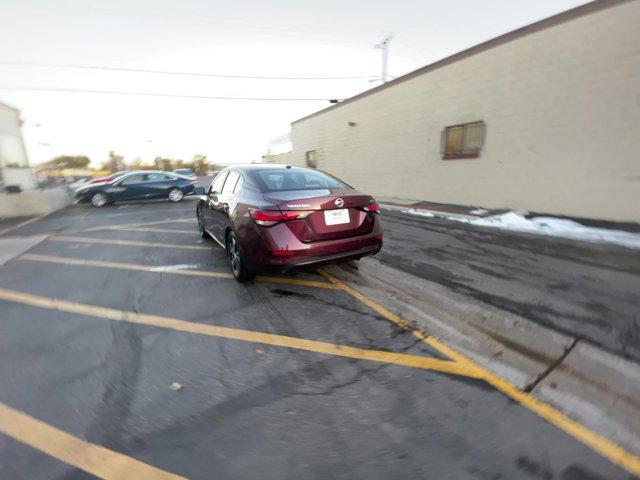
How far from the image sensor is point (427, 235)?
705 cm

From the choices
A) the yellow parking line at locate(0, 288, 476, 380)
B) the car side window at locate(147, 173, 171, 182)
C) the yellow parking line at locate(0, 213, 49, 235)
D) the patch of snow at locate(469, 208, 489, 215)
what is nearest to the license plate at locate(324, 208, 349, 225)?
the yellow parking line at locate(0, 288, 476, 380)

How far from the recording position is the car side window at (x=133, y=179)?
45.9 feet

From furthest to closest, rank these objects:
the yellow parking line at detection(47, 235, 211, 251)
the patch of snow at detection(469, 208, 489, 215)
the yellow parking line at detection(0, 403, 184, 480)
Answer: the patch of snow at detection(469, 208, 489, 215) < the yellow parking line at detection(47, 235, 211, 251) < the yellow parking line at detection(0, 403, 184, 480)

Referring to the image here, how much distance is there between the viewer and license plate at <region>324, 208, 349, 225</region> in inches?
144

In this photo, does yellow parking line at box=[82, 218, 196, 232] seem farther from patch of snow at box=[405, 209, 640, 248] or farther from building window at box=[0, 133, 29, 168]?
building window at box=[0, 133, 29, 168]

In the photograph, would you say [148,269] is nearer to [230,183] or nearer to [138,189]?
[230,183]

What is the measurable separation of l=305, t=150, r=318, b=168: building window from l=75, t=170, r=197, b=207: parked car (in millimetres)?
7606

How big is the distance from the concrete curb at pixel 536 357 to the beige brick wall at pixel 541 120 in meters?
6.20

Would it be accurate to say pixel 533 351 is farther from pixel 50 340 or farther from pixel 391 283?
pixel 50 340

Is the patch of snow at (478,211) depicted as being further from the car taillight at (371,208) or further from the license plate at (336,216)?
the license plate at (336,216)

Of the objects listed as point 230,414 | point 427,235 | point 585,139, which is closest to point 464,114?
point 585,139

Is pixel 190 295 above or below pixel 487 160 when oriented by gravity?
below

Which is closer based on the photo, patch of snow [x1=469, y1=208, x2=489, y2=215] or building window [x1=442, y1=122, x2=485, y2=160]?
patch of snow [x1=469, y1=208, x2=489, y2=215]

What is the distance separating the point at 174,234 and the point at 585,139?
10.2 m
